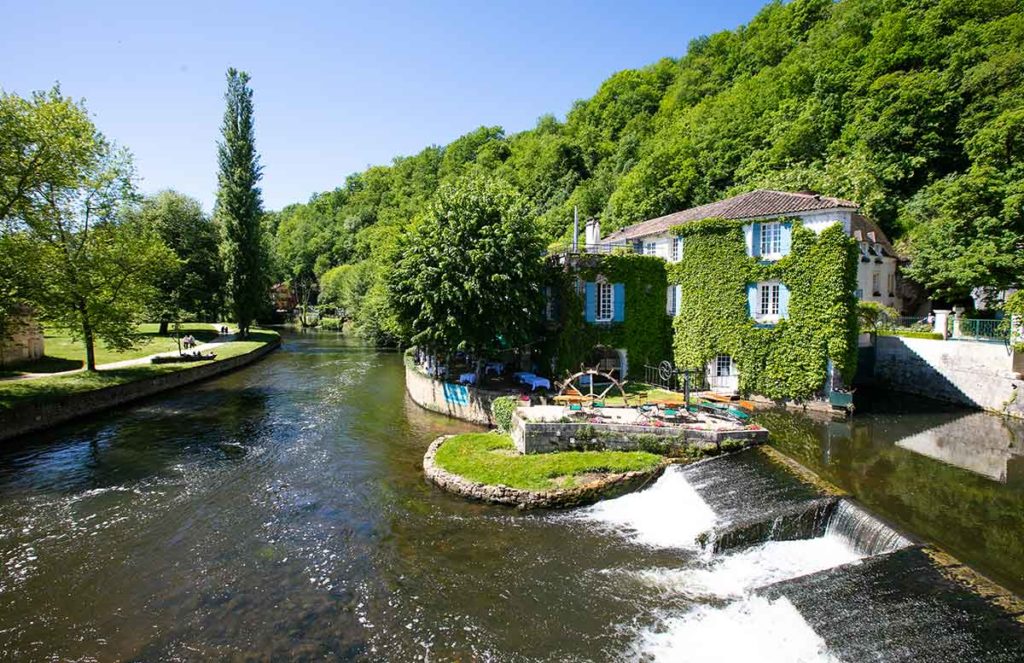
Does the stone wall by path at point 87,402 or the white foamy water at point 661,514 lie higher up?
the stone wall by path at point 87,402

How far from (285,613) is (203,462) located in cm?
1280

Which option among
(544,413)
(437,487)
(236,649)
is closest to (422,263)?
(544,413)

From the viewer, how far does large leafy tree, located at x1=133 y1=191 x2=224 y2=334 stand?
61000 millimetres

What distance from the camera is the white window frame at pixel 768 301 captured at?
2994cm

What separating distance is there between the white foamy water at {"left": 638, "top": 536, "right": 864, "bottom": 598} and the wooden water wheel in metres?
9.02

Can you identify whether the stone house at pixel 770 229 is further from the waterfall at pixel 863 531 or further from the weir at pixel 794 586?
the waterfall at pixel 863 531

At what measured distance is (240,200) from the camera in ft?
205

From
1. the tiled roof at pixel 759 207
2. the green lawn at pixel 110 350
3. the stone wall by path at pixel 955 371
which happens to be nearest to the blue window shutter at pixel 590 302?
the tiled roof at pixel 759 207

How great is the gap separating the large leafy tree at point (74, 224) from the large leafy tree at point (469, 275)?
59.6 ft

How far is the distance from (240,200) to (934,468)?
68.4 m

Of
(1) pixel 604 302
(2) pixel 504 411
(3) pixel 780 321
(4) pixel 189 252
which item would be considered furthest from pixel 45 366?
(3) pixel 780 321

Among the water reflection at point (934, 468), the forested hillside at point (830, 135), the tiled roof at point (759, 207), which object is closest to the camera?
the water reflection at point (934, 468)

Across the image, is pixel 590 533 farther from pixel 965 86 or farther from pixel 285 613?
pixel 965 86

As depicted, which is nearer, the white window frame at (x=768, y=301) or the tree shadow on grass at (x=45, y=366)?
the white window frame at (x=768, y=301)
